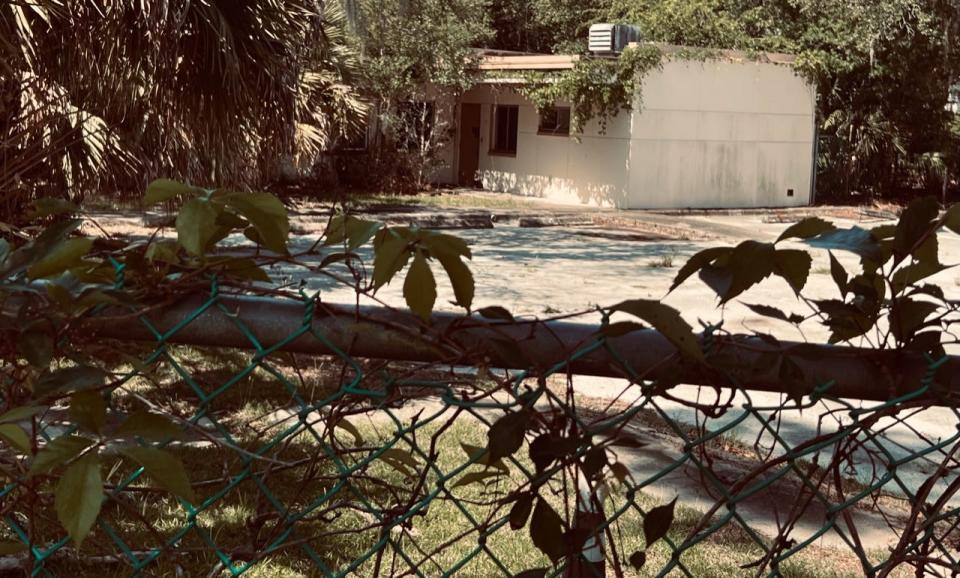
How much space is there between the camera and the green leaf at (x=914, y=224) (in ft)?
4.55

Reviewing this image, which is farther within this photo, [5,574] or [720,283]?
[5,574]

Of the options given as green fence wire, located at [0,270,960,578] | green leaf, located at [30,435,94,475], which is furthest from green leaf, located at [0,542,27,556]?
green leaf, located at [30,435,94,475]

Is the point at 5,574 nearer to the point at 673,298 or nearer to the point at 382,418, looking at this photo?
the point at 382,418

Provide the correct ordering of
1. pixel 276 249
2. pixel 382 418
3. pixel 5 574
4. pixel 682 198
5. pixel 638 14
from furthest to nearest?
pixel 638 14
pixel 682 198
pixel 382 418
pixel 5 574
pixel 276 249

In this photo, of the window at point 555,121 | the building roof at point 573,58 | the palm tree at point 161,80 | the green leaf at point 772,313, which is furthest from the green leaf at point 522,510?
the window at point 555,121

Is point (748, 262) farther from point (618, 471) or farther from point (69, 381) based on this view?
point (69, 381)

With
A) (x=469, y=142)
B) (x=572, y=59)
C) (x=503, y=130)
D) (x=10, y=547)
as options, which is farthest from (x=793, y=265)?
(x=469, y=142)

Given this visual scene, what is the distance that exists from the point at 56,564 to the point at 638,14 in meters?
24.2

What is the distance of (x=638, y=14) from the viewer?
26703 millimetres

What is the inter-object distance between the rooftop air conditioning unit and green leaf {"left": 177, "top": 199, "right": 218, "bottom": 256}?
894 inches

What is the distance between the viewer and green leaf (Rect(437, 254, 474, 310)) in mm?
1265

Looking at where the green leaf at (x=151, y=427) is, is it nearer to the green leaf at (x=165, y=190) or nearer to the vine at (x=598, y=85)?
the green leaf at (x=165, y=190)

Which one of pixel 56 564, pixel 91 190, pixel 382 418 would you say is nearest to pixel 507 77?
pixel 91 190

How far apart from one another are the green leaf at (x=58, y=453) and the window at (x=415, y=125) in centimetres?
2581
